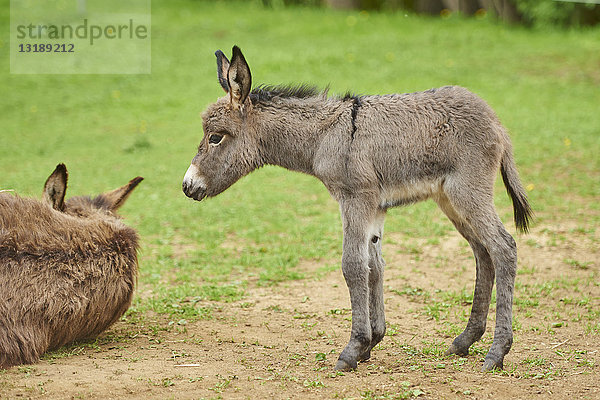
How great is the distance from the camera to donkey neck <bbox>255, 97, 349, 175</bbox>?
5.29m

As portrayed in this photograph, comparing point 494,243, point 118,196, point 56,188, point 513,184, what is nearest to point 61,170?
point 56,188

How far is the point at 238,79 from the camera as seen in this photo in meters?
5.19

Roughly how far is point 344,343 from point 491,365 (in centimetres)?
128

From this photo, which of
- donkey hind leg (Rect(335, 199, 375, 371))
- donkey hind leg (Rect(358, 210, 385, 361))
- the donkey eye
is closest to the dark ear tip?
the donkey eye

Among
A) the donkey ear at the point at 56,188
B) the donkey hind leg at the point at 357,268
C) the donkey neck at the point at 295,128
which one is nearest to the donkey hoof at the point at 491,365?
the donkey hind leg at the point at 357,268

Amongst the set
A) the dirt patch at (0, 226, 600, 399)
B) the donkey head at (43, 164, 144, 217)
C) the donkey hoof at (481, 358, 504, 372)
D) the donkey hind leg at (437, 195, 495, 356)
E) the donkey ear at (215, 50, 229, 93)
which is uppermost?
the donkey ear at (215, 50, 229, 93)

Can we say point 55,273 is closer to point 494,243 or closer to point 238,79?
point 238,79

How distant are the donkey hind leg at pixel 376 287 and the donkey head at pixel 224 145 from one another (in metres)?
1.04

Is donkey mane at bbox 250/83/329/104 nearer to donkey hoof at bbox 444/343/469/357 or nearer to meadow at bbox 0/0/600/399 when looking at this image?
meadow at bbox 0/0/600/399

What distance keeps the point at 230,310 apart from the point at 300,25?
16.4 m

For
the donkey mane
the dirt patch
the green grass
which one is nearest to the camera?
the dirt patch

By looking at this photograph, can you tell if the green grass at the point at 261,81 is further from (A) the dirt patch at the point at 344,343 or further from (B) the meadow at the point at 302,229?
(A) the dirt patch at the point at 344,343

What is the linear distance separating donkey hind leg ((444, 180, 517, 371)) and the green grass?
1504 mm

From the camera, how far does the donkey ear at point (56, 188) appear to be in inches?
223
